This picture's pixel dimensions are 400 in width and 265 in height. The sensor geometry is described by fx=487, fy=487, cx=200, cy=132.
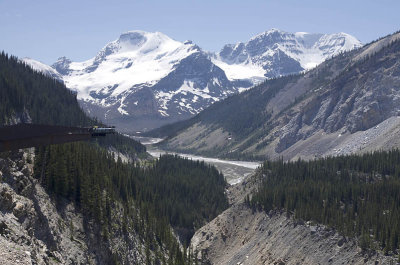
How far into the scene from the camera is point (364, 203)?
105000 mm

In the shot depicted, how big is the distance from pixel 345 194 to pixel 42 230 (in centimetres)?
7525

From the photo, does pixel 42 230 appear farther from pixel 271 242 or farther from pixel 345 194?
pixel 345 194

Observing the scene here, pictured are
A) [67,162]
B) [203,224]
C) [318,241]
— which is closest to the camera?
[67,162]

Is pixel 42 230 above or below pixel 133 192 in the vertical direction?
above

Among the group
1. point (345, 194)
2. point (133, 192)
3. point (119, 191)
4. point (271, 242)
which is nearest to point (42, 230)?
point (119, 191)

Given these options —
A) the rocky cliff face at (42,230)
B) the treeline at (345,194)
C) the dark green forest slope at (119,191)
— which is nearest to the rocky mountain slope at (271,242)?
the treeline at (345,194)

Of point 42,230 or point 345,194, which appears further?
point 345,194

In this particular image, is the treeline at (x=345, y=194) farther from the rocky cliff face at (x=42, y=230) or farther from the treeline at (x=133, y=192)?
the rocky cliff face at (x=42, y=230)

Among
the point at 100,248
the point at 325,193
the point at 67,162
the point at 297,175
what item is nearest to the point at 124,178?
the point at 67,162

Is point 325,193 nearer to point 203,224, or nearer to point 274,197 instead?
point 274,197

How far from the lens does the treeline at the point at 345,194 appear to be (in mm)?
89562

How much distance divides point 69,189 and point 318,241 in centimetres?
4862

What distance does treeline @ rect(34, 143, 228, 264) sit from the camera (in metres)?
73.3

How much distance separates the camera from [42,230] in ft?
191
